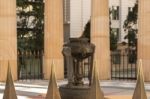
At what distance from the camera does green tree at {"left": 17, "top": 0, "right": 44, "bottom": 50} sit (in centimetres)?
4966

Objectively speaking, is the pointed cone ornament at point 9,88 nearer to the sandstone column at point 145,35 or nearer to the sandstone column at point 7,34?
the sandstone column at point 145,35

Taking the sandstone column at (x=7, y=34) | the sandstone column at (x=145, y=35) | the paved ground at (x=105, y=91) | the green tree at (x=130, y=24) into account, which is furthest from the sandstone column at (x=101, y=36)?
the green tree at (x=130, y=24)

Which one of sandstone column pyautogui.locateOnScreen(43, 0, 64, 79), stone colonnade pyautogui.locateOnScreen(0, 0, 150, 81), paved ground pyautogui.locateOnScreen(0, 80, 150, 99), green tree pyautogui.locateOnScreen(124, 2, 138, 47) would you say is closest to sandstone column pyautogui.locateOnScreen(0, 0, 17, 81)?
stone colonnade pyautogui.locateOnScreen(0, 0, 150, 81)

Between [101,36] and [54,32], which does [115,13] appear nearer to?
[101,36]

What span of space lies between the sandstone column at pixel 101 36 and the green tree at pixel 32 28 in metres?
12.1

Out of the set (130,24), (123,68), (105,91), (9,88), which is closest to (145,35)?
(105,91)

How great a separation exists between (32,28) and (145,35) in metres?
19.7

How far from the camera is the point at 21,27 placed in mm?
52031

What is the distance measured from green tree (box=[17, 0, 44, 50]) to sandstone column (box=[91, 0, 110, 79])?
476 inches

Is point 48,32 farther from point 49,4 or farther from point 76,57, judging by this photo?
point 76,57

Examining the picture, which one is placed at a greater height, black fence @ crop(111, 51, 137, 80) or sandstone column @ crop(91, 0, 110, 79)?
sandstone column @ crop(91, 0, 110, 79)

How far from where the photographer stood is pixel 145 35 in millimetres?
35469

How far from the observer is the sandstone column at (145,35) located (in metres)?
35.2

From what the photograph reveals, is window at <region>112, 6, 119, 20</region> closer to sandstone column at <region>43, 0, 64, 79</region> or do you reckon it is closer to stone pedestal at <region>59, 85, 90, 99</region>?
sandstone column at <region>43, 0, 64, 79</region>
